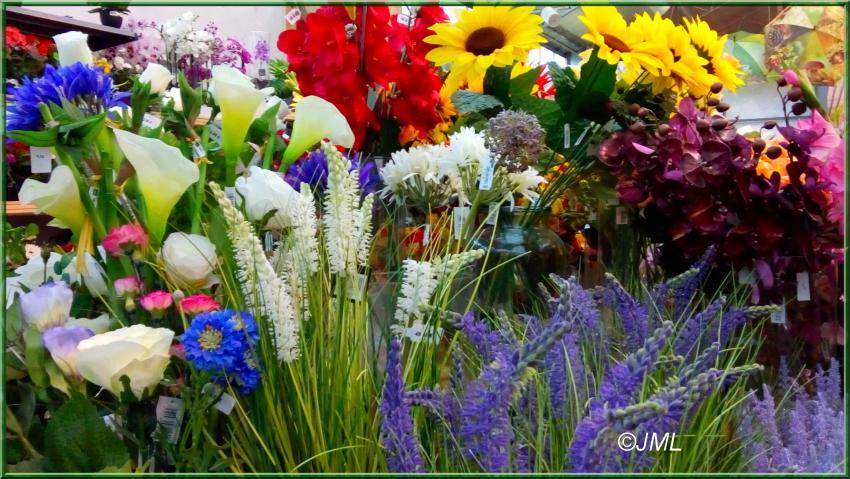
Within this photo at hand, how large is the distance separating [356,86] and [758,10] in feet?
3.51

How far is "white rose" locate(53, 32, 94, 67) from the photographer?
2.56 feet

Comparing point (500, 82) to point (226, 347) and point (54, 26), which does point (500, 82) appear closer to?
point (226, 347)

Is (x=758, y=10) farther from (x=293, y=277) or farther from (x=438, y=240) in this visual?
(x=293, y=277)

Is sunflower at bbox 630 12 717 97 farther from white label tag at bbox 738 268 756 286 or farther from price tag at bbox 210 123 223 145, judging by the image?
price tag at bbox 210 123 223 145

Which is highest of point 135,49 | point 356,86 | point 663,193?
point 135,49

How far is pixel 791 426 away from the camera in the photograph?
623mm

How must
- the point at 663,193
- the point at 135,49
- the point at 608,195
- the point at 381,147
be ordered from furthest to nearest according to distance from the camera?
1. the point at 135,49
2. the point at 381,147
3. the point at 608,195
4. the point at 663,193

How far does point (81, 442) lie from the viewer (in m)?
0.53

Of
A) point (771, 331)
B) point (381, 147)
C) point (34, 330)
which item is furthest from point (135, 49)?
point (771, 331)

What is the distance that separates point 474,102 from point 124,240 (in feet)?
1.88

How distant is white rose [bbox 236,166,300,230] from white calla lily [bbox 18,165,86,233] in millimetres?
162

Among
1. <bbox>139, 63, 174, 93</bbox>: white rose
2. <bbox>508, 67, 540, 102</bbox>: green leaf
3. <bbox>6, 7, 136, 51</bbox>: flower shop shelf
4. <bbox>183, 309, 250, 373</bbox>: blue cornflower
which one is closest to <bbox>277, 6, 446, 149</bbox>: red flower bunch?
<bbox>508, 67, 540, 102</bbox>: green leaf

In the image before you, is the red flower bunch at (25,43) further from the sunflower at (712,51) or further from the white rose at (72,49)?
the sunflower at (712,51)

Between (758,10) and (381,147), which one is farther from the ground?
(758,10)
